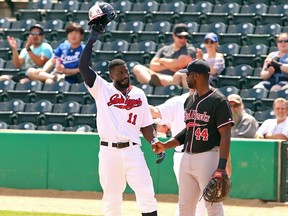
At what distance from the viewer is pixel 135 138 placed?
8.29 meters

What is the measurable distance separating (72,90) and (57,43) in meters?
1.52

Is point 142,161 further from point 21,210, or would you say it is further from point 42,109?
point 42,109

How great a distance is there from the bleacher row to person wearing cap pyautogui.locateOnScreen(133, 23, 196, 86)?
214mm

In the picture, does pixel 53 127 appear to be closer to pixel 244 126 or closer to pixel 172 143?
pixel 244 126

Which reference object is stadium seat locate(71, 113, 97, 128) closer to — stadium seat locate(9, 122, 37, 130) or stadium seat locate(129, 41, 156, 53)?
stadium seat locate(9, 122, 37, 130)

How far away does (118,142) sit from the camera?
322 inches

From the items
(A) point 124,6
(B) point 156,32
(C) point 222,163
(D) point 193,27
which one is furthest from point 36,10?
(C) point 222,163

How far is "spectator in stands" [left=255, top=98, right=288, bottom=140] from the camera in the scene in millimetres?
11460

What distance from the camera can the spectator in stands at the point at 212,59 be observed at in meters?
13.1

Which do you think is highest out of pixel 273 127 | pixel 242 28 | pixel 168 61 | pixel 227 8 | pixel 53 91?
pixel 227 8

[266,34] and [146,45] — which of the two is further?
[146,45]

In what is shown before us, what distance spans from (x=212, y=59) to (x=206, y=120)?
629 centimetres

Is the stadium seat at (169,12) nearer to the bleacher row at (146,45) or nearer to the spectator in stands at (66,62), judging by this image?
the bleacher row at (146,45)

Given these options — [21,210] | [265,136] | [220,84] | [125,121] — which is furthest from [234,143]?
[125,121]
